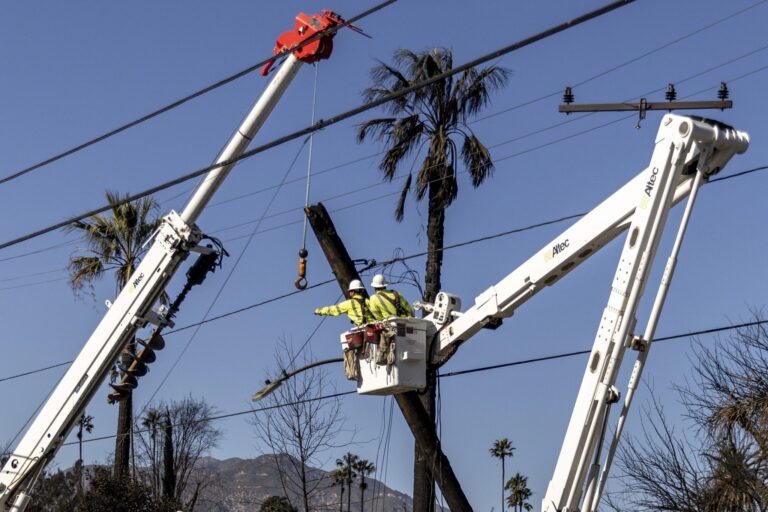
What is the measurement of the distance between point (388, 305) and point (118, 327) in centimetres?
534

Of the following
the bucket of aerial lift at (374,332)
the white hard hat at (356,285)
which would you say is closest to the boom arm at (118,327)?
the white hard hat at (356,285)

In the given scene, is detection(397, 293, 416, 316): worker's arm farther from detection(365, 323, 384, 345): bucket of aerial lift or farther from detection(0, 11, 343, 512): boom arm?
detection(0, 11, 343, 512): boom arm

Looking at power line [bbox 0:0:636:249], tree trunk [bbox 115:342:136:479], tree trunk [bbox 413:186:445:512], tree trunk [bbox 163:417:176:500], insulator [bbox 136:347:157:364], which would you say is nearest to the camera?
power line [bbox 0:0:636:249]

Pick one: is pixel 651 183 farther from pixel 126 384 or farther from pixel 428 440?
pixel 126 384

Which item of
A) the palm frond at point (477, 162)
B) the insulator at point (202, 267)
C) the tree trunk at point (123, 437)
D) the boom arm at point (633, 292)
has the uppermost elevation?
the palm frond at point (477, 162)

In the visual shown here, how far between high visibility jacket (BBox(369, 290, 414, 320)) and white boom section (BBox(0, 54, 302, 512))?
4346 millimetres

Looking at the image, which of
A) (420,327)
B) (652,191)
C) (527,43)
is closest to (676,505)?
(420,327)

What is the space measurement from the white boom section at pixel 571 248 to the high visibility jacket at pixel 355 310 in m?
0.82

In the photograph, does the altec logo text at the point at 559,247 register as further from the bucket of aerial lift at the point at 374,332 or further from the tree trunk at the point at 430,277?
the tree trunk at the point at 430,277

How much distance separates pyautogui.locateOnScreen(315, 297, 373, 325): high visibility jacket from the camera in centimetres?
1662

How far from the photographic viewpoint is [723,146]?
13.2 m

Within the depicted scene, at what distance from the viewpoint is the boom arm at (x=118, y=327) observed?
65.4 feet

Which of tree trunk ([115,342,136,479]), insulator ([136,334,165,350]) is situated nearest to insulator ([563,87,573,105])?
insulator ([136,334,165,350])

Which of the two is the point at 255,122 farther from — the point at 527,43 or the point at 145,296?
the point at 527,43
